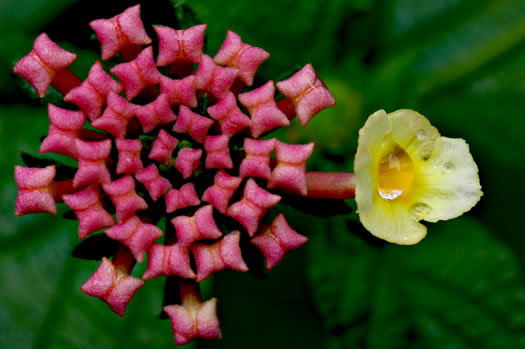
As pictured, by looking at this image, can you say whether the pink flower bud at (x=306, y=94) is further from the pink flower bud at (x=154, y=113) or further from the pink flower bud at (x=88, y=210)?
the pink flower bud at (x=88, y=210)

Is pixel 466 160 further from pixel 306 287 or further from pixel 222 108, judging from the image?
pixel 306 287

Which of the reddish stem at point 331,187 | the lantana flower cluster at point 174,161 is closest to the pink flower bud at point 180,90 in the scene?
the lantana flower cluster at point 174,161

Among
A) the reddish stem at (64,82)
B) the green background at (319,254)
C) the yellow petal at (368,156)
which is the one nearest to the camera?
the yellow petal at (368,156)

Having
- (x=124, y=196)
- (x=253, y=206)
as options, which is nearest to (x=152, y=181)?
(x=124, y=196)

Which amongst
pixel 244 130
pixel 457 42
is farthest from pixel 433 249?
pixel 244 130

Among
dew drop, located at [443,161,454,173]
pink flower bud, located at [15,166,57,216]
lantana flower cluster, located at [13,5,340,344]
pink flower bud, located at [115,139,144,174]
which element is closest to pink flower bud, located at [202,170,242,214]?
lantana flower cluster, located at [13,5,340,344]

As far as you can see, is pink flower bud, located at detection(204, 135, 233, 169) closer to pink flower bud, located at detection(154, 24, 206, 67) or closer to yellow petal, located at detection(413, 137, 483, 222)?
pink flower bud, located at detection(154, 24, 206, 67)
